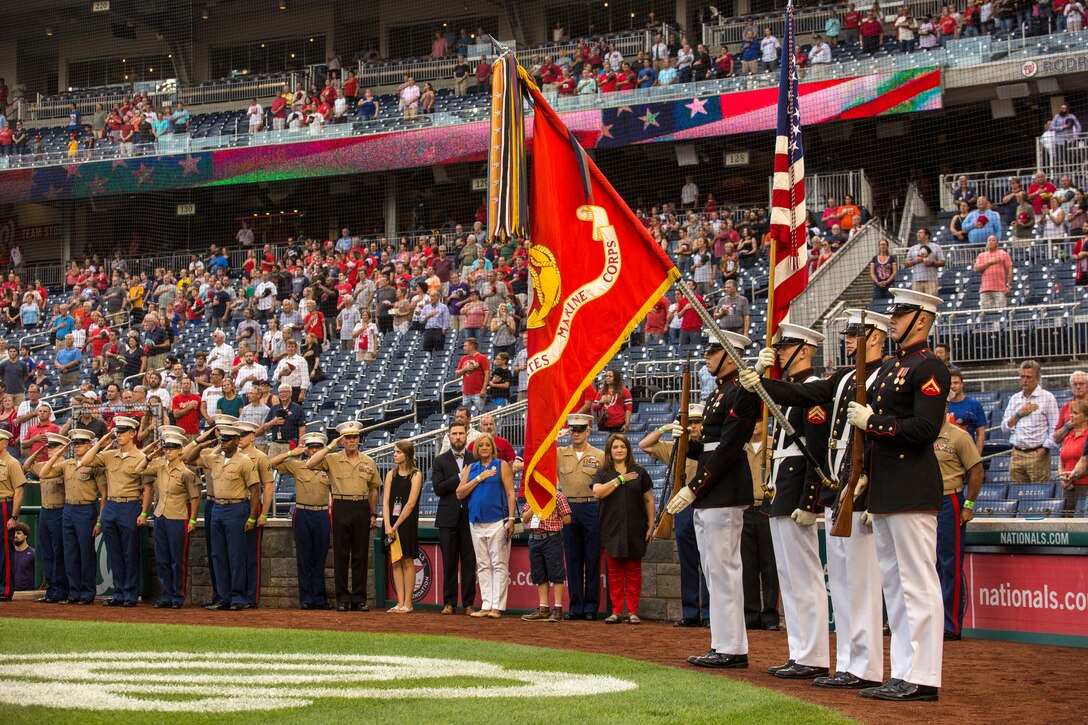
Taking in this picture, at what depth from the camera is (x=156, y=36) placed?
1460 inches

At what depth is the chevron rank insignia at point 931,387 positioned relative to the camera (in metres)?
6.79

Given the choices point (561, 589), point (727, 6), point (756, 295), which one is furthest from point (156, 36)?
point (561, 589)

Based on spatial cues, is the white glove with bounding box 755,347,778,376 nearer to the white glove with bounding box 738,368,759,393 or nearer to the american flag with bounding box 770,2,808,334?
the white glove with bounding box 738,368,759,393

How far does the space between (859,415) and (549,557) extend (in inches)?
236

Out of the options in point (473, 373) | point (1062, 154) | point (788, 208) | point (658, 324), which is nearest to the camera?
point (788, 208)

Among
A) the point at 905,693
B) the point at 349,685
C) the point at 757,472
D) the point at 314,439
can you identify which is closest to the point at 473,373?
the point at 314,439

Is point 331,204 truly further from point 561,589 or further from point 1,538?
point 561,589

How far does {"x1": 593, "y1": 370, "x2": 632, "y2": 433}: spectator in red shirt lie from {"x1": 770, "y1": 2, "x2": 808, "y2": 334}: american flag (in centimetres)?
527

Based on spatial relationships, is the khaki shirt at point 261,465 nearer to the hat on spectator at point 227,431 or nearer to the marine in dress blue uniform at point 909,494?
the hat on spectator at point 227,431

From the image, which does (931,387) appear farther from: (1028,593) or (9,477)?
(9,477)

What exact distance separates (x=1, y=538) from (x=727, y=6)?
70.0ft

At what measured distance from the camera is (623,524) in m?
12.0

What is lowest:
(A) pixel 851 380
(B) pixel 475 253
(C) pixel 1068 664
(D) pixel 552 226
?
(C) pixel 1068 664

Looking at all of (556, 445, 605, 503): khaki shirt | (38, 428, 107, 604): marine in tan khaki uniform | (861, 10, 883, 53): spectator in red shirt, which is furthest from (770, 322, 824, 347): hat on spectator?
(861, 10, 883, 53): spectator in red shirt
